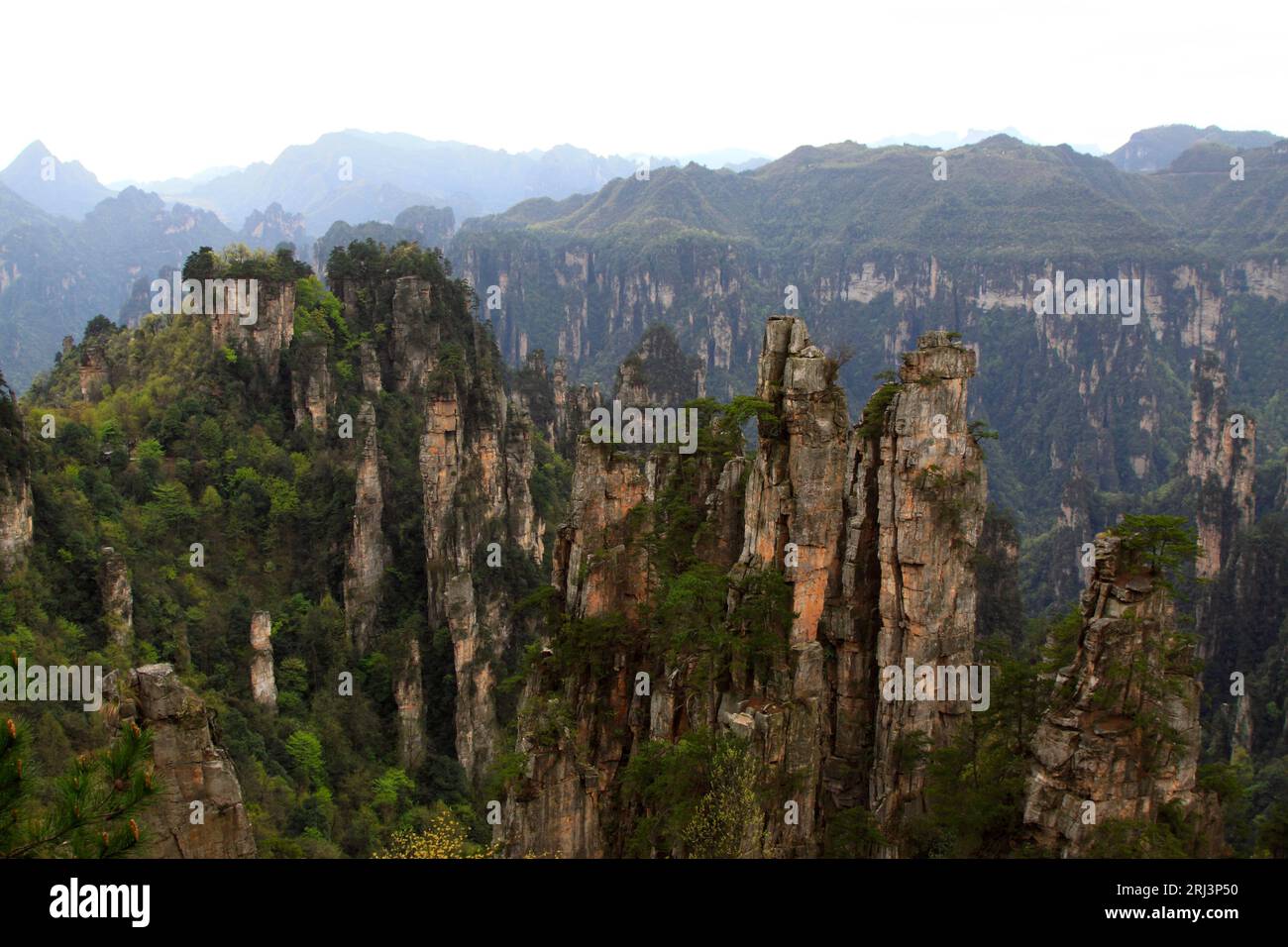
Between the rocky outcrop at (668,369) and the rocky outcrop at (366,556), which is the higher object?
the rocky outcrop at (668,369)

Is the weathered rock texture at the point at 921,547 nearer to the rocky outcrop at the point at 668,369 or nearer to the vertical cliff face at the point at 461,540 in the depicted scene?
the vertical cliff face at the point at 461,540

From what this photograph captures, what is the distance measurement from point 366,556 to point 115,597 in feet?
37.4

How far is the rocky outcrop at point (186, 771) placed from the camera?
43.4ft

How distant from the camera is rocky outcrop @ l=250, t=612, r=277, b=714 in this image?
38156 millimetres

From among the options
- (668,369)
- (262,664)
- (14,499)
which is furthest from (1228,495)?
(14,499)

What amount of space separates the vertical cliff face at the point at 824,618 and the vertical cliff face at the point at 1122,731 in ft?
13.1

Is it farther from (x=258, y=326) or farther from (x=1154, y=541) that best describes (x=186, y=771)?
(x=258, y=326)

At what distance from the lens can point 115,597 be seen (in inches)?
1422

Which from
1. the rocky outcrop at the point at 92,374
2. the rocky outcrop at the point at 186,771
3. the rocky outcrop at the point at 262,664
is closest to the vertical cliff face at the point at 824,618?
the rocky outcrop at the point at 186,771

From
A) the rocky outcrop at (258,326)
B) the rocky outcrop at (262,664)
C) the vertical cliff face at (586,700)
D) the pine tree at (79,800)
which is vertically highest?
the rocky outcrop at (258,326)

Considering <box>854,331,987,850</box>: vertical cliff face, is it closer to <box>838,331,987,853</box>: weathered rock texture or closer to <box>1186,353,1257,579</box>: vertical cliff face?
<box>838,331,987,853</box>: weathered rock texture

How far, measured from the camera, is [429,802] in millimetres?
39250
